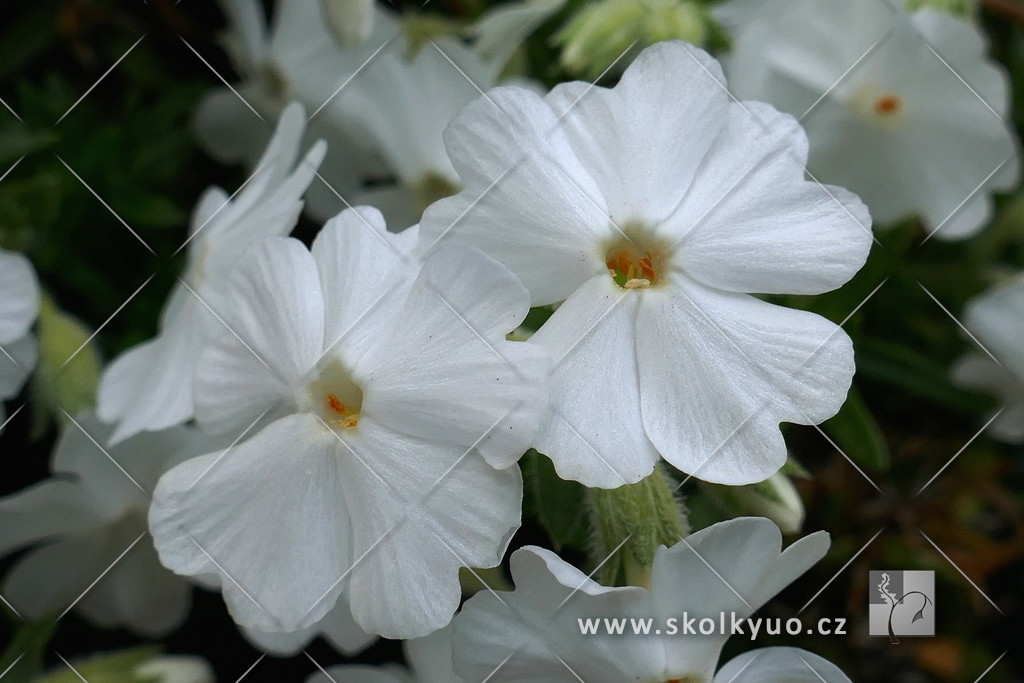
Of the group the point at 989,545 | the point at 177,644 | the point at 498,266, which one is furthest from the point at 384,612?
the point at 989,545

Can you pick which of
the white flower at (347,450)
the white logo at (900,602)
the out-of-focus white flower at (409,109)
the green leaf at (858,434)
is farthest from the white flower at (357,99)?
the white logo at (900,602)

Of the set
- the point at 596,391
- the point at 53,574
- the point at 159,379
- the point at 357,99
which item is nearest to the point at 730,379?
the point at 596,391

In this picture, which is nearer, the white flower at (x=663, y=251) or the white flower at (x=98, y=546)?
the white flower at (x=663, y=251)

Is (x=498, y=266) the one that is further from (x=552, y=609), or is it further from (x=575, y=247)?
(x=552, y=609)

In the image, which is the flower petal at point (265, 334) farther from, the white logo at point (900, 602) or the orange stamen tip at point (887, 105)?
the orange stamen tip at point (887, 105)

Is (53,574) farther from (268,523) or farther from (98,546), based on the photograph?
(268,523)

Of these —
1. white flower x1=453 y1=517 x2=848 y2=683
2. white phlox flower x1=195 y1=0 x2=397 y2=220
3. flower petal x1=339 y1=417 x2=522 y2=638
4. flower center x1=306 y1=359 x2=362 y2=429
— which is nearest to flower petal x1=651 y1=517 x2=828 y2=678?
white flower x1=453 y1=517 x2=848 y2=683

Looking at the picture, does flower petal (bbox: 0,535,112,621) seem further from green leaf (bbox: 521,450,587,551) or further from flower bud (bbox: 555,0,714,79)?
flower bud (bbox: 555,0,714,79)
